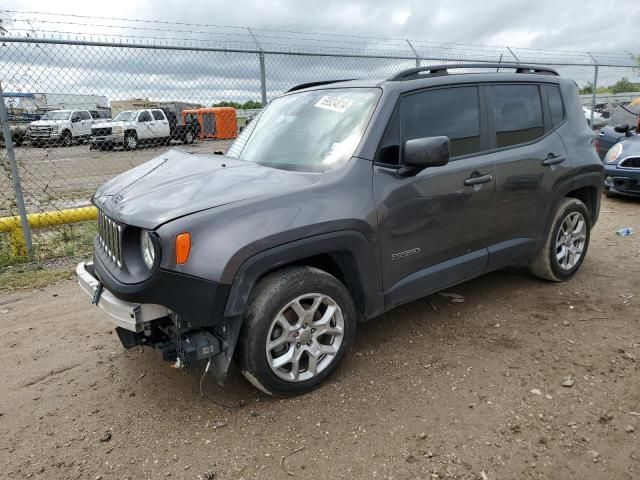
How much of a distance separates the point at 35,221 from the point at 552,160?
576cm

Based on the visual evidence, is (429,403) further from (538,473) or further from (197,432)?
(197,432)

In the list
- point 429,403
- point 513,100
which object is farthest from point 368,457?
point 513,100

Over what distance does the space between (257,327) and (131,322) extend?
25.9 inches

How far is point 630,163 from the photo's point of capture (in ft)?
25.8

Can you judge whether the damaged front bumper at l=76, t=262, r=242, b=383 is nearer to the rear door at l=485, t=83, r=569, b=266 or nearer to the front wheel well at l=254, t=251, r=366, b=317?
the front wheel well at l=254, t=251, r=366, b=317

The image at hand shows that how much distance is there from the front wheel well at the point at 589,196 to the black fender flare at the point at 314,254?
100 inches

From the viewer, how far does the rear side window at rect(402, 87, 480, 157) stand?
3.37 meters

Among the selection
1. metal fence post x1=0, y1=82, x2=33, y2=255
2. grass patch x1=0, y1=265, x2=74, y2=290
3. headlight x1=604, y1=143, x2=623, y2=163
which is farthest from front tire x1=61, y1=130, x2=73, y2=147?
headlight x1=604, y1=143, x2=623, y2=163

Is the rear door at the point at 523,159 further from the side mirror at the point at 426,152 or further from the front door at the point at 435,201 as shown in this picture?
the side mirror at the point at 426,152

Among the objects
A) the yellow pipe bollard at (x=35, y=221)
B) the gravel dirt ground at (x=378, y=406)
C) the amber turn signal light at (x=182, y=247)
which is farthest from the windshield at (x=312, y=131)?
the yellow pipe bollard at (x=35, y=221)

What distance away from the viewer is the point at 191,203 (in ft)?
8.68

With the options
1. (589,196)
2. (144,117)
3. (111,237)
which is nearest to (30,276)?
(111,237)

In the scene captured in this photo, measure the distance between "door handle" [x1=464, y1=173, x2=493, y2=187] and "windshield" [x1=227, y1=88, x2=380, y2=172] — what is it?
88 centimetres

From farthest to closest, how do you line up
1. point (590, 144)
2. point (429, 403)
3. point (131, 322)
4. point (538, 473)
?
point (590, 144) → point (429, 403) → point (131, 322) → point (538, 473)
